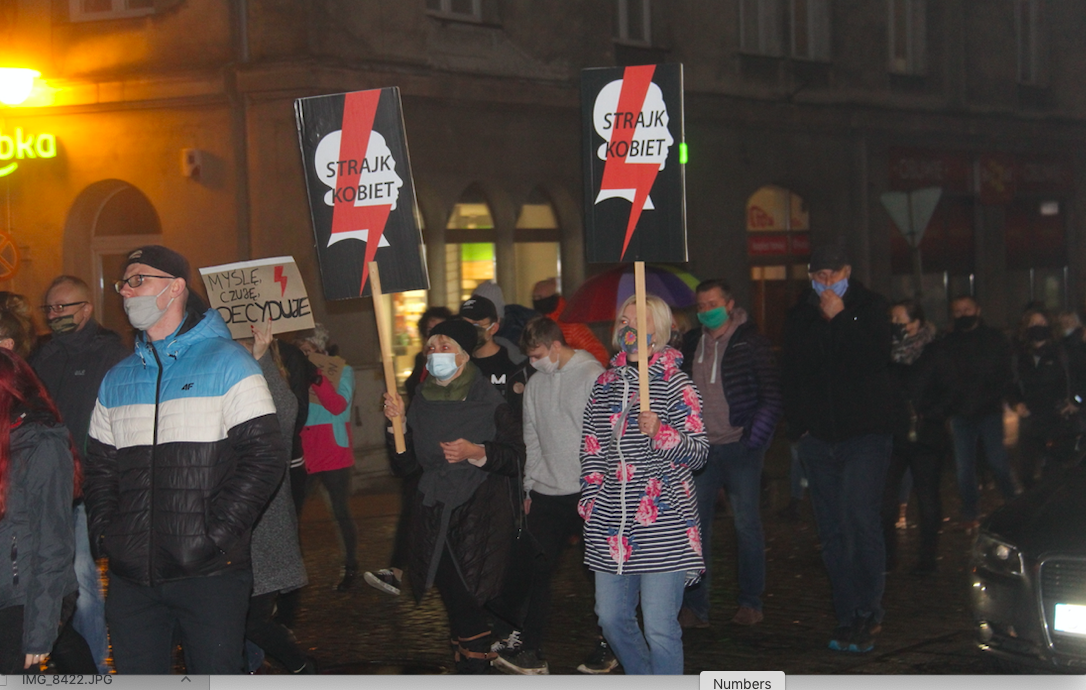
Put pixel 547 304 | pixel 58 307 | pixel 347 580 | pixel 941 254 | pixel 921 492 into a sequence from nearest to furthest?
1. pixel 58 307
2. pixel 347 580
3. pixel 921 492
4. pixel 547 304
5. pixel 941 254

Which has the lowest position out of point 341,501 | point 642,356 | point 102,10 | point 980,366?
point 341,501

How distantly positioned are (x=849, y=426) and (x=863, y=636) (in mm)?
1117

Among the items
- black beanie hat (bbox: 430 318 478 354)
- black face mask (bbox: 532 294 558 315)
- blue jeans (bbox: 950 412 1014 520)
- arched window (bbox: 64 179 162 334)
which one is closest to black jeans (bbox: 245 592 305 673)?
black beanie hat (bbox: 430 318 478 354)

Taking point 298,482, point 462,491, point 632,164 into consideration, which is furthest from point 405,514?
point 632,164

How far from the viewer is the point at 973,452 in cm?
1022

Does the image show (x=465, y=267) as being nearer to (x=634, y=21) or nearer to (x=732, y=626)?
(x=634, y=21)

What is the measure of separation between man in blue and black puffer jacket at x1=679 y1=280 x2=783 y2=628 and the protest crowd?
0.01 m

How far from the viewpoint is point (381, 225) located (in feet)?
20.4

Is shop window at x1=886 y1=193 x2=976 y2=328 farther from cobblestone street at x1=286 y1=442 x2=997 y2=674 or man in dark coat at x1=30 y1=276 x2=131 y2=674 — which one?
man in dark coat at x1=30 y1=276 x2=131 y2=674

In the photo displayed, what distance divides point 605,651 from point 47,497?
3206mm

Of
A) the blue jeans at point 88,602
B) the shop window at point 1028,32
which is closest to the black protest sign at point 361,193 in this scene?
the blue jeans at point 88,602

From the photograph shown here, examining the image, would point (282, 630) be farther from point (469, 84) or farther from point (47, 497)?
point (469, 84)

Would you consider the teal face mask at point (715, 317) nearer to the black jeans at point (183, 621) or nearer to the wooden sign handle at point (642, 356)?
the wooden sign handle at point (642, 356)

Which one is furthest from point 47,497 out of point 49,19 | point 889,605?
point 49,19
